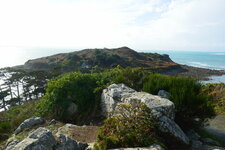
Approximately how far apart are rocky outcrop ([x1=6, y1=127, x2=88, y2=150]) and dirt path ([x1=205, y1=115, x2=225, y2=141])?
4869 millimetres

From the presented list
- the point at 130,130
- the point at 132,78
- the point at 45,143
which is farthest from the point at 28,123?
the point at 132,78

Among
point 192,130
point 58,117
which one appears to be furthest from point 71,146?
point 192,130

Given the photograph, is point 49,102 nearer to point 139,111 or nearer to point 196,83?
point 139,111

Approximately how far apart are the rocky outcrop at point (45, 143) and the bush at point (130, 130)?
0.69 meters

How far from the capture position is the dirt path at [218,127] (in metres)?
6.09

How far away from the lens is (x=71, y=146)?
3.89m

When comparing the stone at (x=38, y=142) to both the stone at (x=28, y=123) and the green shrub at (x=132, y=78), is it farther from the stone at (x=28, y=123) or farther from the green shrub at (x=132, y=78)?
the green shrub at (x=132, y=78)

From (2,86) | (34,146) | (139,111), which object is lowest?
(2,86)

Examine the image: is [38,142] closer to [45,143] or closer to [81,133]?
[45,143]

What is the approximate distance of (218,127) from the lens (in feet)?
22.4

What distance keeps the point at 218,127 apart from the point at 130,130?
507 centimetres

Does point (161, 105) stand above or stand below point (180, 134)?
above

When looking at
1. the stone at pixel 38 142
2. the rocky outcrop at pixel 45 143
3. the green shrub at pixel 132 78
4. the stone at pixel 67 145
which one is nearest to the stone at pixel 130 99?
the green shrub at pixel 132 78

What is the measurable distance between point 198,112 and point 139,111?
2451 mm
